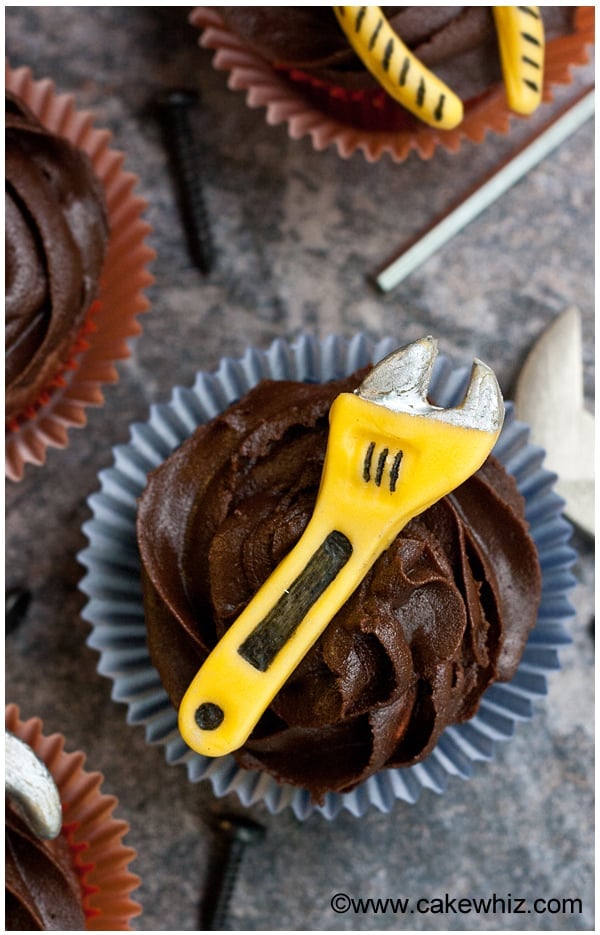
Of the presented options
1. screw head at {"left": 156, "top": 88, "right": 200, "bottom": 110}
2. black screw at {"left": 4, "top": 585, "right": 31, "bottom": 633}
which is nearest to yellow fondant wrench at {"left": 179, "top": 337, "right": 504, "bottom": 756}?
black screw at {"left": 4, "top": 585, "right": 31, "bottom": 633}

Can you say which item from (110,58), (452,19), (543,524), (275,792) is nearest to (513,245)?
(452,19)

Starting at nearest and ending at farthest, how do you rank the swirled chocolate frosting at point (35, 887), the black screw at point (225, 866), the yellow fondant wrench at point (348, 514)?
the yellow fondant wrench at point (348, 514) → the swirled chocolate frosting at point (35, 887) → the black screw at point (225, 866)

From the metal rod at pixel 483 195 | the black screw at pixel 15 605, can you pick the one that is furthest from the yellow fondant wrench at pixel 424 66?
the black screw at pixel 15 605

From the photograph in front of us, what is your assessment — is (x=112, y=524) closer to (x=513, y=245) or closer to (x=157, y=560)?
(x=157, y=560)

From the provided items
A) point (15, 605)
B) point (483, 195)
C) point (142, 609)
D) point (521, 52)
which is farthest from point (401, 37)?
point (15, 605)

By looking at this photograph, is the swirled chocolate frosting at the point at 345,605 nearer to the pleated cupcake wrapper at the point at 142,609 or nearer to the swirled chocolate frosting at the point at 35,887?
the pleated cupcake wrapper at the point at 142,609

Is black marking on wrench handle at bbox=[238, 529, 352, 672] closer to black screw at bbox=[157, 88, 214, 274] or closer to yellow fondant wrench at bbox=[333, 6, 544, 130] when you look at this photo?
yellow fondant wrench at bbox=[333, 6, 544, 130]
